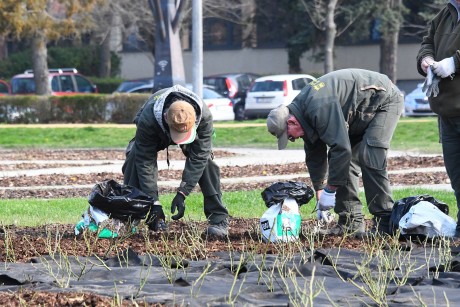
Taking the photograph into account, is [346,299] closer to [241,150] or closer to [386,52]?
[241,150]

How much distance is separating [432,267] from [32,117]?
71.7 feet

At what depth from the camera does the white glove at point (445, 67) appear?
25.3 feet

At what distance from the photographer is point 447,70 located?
7707 mm

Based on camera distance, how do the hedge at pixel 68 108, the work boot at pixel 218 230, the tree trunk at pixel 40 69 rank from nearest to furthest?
the work boot at pixel 218 230, the hedge at pixel 68 108, the tree trunk at pixel 40 69

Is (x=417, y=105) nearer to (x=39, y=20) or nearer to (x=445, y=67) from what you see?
(x=39, y=20)

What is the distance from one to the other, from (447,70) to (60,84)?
3027 cm

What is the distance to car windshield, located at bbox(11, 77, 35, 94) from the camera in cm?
3656

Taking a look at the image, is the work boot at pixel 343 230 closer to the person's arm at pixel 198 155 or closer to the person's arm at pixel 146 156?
the person's arm at pixel 198 155

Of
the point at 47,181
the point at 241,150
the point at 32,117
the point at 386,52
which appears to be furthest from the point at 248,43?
the point at 47,181

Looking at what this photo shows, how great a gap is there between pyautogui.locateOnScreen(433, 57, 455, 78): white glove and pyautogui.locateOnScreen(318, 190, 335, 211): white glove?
117cm

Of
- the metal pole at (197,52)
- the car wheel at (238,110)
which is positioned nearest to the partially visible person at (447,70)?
the metal pole at (197,52)

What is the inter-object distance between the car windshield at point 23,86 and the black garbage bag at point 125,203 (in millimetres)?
28838

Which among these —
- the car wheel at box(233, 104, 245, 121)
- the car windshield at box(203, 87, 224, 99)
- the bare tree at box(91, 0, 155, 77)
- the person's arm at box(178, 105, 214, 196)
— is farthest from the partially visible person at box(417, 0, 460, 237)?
the bare tree at box(91, 0, 155, 77)

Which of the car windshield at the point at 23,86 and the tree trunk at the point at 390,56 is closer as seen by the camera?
the car windshield at the point at 23,86
